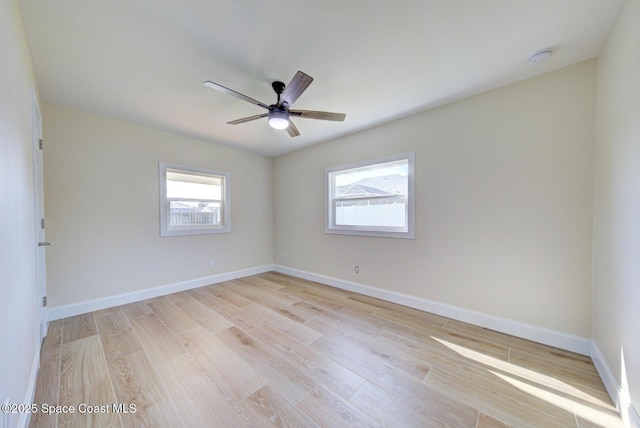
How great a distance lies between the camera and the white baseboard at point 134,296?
2674mm

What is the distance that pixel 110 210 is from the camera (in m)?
3.02

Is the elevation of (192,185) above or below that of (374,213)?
above

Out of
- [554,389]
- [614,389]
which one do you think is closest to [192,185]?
[554,389]

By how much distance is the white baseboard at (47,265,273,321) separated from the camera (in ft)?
8.77

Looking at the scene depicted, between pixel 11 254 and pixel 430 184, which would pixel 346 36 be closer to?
pixel 430 184

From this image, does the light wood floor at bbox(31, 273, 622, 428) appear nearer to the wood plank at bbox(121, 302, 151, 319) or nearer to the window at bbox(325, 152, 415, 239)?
the wood plank at bbox(121, 302, 151, 319)

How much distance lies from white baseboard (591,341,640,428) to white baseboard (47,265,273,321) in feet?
14.6

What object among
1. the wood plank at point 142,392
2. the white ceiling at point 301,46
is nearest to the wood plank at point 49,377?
the wood plank at point 142,392

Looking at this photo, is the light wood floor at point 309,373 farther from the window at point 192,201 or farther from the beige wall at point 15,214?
the window at point 192,201

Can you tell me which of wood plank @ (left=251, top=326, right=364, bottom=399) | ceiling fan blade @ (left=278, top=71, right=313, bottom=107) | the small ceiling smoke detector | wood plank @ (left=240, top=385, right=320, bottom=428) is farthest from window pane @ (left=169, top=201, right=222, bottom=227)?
the small ceiling smoke detector

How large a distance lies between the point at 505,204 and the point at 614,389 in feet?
4.82

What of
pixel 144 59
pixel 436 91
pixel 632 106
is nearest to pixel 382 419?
pixel 632 106

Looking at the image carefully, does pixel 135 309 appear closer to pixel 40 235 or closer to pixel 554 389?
pixel 40 235

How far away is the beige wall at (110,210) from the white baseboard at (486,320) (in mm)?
2701
